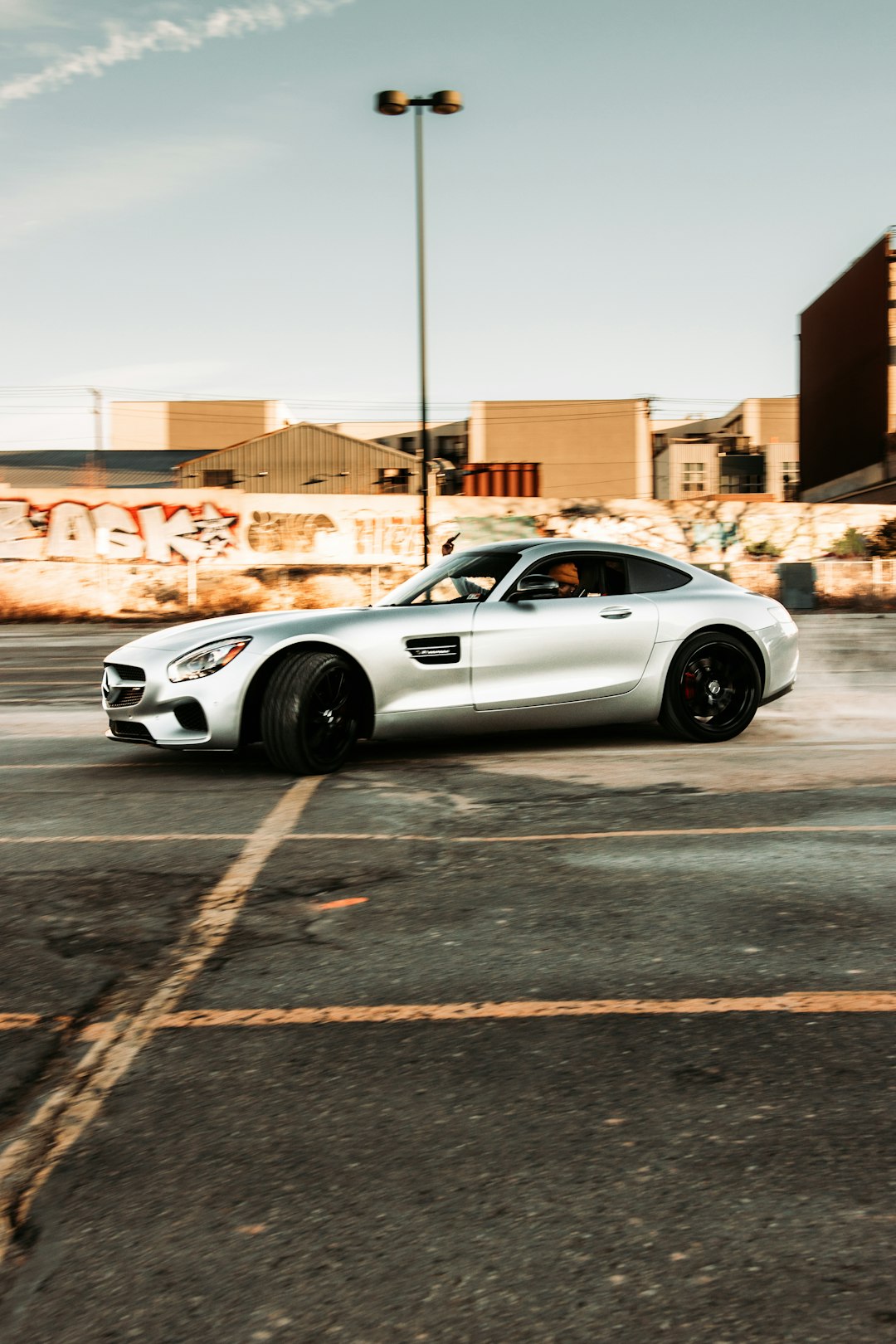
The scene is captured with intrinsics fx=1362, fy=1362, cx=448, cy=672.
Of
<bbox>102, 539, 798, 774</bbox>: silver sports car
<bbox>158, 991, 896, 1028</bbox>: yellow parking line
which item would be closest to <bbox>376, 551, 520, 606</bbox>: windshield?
<bbox>102, 539, 798, 774</bbox>: silver sports car

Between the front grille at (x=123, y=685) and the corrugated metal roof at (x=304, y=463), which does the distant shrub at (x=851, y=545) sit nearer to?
the corrugated metal roof at (x=304, y=463)

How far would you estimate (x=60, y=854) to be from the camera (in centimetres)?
559

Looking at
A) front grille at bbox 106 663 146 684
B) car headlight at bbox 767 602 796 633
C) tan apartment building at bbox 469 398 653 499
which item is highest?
tan apartment building at bbox 469 398 653 499

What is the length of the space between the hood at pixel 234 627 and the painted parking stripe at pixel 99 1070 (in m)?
2.53

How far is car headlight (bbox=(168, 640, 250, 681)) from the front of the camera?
7.43 m

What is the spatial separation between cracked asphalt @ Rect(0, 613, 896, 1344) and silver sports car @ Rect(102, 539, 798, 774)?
1200mm

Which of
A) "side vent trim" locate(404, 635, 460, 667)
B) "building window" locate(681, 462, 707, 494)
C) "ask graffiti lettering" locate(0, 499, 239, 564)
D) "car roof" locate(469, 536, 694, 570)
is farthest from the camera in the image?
"building window" locate(681, 462, 707, 494)

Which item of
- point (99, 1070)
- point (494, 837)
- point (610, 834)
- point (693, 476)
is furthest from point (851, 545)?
point (99, 1070)

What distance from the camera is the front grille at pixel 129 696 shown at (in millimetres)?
7608

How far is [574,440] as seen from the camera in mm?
67188

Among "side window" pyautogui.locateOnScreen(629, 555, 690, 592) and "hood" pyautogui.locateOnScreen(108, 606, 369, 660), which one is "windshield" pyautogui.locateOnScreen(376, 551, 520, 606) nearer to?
"hood" pyautogui.locateOnScreen(108, 606, 369, 660)

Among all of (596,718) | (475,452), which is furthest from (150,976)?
(475,452)

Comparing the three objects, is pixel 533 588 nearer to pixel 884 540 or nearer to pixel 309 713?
pixel 309 713

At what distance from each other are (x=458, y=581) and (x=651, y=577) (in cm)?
126
